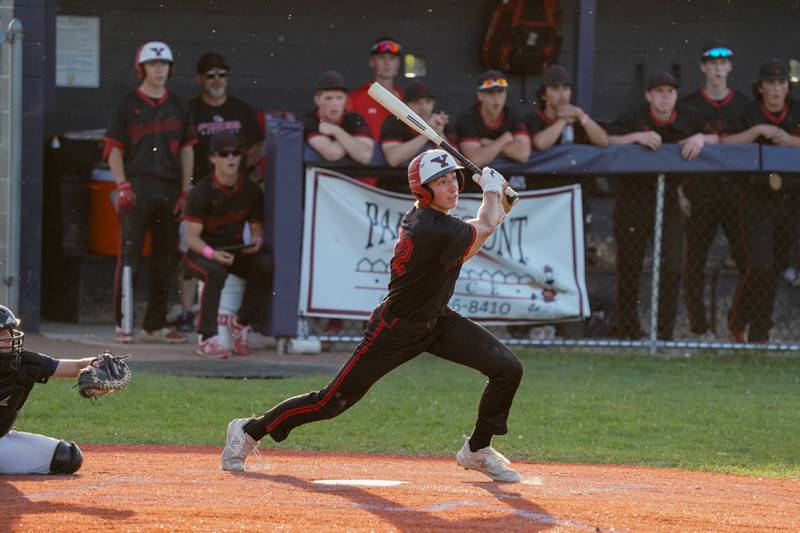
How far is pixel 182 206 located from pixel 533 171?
2.97 metres

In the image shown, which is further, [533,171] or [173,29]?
[173,29]

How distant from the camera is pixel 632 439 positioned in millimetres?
8523

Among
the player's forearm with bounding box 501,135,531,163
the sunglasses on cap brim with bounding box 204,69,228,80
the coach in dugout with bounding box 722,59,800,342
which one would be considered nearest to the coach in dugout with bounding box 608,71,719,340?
the coach in dugout with bounding box 722,59,800,342

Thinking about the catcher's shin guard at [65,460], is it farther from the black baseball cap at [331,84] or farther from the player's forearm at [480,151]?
the player's forearm at [480,151]

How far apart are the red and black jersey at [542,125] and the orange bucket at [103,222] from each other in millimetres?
3801

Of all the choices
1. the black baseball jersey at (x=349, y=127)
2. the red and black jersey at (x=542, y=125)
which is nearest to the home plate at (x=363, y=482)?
the black baseball jersey at (x=349, y=127)

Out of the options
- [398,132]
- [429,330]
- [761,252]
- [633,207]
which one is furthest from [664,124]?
[429,330]

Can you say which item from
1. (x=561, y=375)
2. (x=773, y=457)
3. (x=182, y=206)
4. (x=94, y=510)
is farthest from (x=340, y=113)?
(x=94, y=510)

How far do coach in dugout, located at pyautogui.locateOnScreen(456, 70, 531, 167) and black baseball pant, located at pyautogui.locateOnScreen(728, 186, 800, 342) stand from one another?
1968 mm

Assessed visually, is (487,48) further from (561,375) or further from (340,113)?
(561,375)

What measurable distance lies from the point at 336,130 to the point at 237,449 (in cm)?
489

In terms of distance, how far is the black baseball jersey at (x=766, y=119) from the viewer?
11797mm

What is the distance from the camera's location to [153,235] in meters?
11.9

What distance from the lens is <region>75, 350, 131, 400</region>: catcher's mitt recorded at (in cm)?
649
